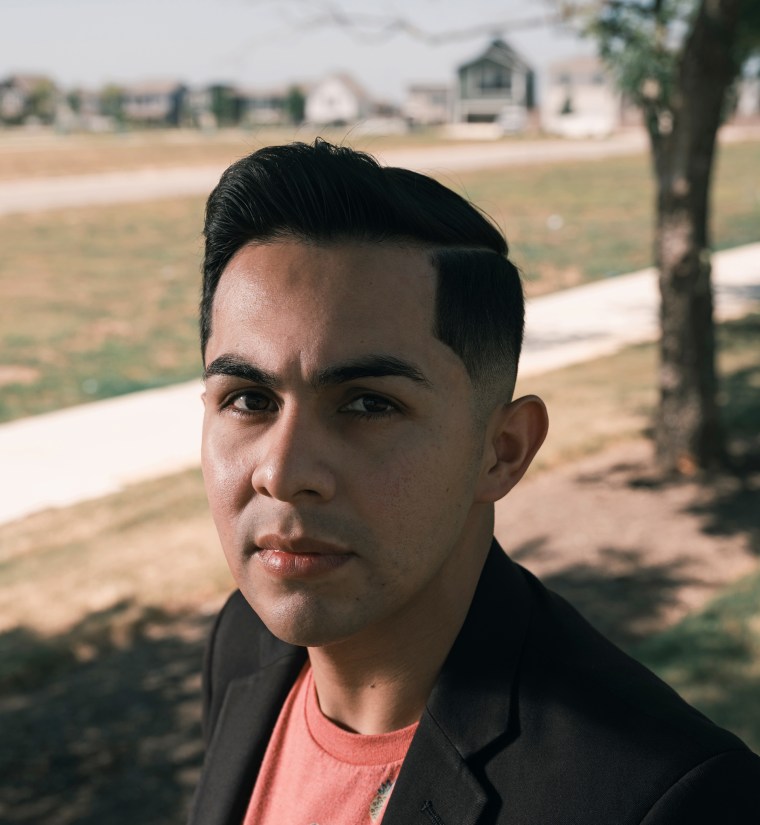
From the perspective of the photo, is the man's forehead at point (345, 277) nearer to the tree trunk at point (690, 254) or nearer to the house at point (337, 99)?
the tree trunk at point (690, 254)

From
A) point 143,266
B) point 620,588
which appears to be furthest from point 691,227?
point 143,266

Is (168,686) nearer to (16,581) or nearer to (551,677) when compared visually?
(16,581)

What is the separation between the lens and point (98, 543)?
7738 mm

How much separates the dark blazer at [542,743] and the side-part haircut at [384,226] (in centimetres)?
41

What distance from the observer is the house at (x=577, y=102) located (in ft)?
287

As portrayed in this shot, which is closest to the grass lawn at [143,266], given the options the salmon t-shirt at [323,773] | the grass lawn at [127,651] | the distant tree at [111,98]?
the grass lawn at [127,651]

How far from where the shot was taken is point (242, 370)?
1627 mm

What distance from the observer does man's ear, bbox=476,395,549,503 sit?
5.76 ft

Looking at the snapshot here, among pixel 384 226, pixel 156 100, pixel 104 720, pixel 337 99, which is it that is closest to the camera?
pixel 384 226

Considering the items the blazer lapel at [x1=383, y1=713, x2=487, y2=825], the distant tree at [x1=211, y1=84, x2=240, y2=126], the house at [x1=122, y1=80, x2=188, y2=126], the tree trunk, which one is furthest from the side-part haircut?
the house at [x1=122, y1=80, x2=188, y2=126]

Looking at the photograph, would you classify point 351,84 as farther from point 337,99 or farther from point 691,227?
point 691,227

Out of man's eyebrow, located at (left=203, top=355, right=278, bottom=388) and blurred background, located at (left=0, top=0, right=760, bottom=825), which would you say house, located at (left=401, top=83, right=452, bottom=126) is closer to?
blurred background, located at (left=0, top=0, right=760, bottom=825)

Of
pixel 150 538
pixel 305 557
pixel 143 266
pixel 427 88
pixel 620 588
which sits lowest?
pixel 143 266

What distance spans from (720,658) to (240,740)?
3.91m
